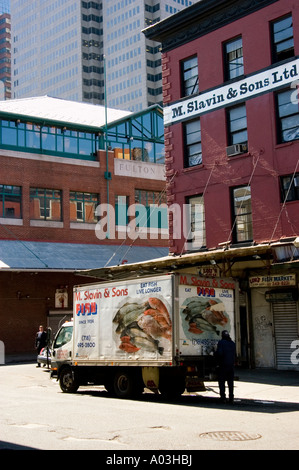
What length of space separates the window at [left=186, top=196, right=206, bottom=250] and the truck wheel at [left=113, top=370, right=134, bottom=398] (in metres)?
9.36

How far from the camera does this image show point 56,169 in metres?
38.4

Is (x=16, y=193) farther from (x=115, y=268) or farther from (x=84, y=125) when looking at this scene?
(x=115, y=268)

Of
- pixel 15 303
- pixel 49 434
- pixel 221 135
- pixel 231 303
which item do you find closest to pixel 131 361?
pixel 231 303

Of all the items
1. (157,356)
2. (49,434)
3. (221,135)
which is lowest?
(49,434)

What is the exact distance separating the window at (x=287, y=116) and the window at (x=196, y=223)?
14.9ft

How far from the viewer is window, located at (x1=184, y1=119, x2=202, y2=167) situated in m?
25.8

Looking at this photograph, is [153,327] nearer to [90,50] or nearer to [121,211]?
[121,211]

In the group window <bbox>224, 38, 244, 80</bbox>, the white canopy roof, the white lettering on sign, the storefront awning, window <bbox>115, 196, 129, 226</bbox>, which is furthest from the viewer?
the white lettering on sign

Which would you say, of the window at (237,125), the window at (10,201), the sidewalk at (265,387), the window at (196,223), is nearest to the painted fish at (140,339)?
the sidewalk at (265,387)

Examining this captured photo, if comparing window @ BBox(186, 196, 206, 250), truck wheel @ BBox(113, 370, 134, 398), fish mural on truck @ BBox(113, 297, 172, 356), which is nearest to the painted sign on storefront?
window @ BBox(186, 196, 206, 250)

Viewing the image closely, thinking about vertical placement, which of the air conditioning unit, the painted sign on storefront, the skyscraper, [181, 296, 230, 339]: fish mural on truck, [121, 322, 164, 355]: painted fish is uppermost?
the skyscraper

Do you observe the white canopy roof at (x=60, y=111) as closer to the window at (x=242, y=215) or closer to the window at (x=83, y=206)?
the window at (x=83, y=206)

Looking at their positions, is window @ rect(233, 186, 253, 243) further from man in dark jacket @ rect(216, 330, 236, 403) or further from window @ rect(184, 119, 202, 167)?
man in dark jacket @ rect(216, 330, 236, 403)
